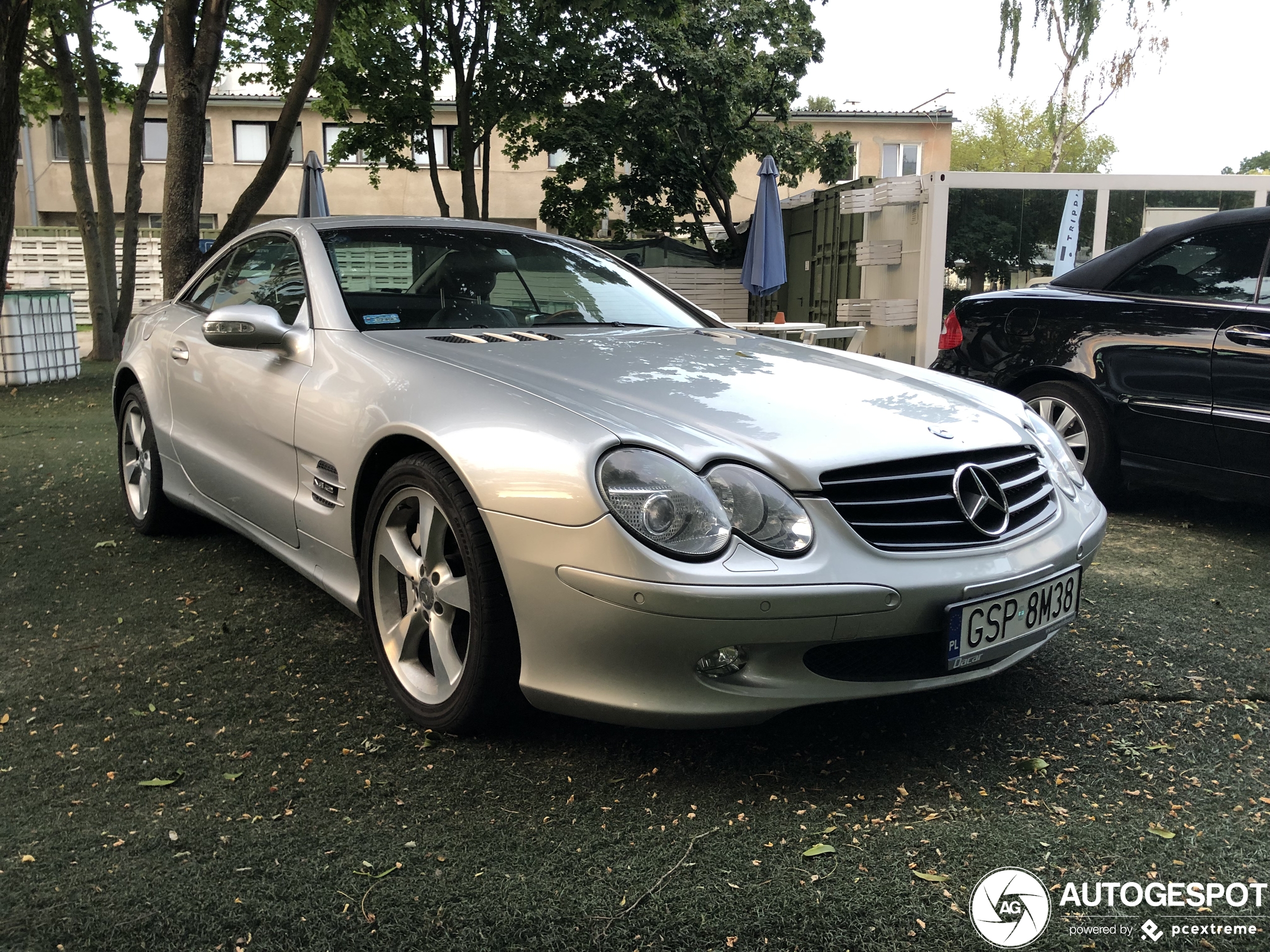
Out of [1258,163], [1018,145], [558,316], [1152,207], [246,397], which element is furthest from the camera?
[1258,163]

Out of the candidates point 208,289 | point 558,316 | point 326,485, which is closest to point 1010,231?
point 558,316

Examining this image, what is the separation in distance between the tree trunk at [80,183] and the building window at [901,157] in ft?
88.8

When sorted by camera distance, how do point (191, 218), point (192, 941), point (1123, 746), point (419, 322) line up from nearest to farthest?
point (192, 941) → point (1123, 746) → point (419, 322) → point (191, 218)

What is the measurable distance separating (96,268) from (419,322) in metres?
13.2

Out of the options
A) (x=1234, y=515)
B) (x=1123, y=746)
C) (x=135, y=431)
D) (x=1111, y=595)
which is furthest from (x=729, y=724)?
(x=1234, y=515)

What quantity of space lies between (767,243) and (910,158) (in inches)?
1055

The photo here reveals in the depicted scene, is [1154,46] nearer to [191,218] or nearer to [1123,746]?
[191,218]

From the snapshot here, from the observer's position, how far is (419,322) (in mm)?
3275

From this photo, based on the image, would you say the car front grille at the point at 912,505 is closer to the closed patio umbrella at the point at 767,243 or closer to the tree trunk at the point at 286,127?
the tree trunk at the point at 286,127

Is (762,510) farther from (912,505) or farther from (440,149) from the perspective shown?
(440,149)

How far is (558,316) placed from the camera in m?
3.56

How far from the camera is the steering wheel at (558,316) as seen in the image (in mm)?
3486

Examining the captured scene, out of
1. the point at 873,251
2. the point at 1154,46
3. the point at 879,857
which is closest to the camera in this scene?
the point at 879,857

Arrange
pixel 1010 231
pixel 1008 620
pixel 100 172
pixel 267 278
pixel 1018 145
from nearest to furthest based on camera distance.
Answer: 1. pixel 1008 620
2. pixel 267 278
3. pixel 1010 231
4. pixel 100 172
5. pixel 1018 145
